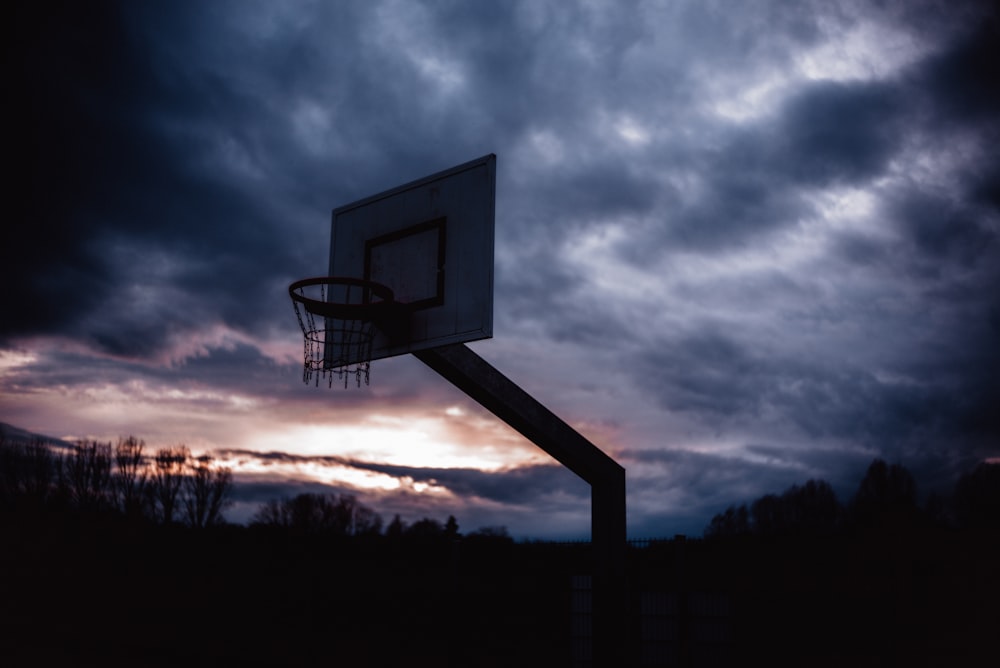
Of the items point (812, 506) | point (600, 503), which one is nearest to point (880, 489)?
point (812, 506)

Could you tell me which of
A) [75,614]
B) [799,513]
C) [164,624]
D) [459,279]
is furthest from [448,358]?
[799,513]

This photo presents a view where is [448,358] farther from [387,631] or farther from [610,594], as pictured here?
[387,631]

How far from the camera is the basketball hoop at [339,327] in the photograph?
25.9 feet

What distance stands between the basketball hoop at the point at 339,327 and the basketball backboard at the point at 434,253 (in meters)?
0.20

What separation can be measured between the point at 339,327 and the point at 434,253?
144 centimetres

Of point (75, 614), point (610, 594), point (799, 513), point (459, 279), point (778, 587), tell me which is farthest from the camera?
point (799, 513)

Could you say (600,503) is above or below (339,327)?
below

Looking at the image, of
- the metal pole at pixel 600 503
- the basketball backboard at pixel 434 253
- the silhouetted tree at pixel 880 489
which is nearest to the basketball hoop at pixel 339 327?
the basketball backboard at pixel 434 253

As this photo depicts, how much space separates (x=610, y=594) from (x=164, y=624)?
15532 millimetres

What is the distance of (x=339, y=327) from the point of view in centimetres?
844

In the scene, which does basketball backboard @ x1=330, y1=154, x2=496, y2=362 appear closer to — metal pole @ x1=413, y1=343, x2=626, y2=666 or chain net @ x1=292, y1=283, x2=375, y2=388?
chain net @ x1=292, y1=283, x2=375, y2=388

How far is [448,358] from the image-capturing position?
7.77m

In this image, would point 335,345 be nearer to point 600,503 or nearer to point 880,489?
point 600,503

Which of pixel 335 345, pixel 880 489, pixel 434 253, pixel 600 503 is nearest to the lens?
pixel 434 253
